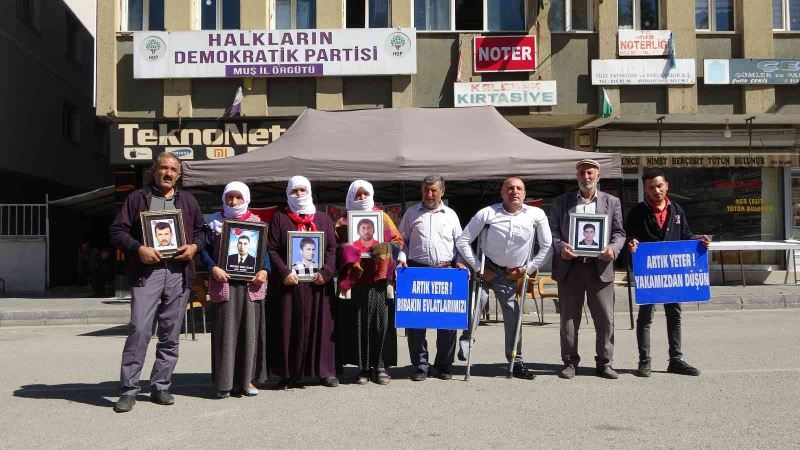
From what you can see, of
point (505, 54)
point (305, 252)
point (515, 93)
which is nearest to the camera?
point (305, 252)

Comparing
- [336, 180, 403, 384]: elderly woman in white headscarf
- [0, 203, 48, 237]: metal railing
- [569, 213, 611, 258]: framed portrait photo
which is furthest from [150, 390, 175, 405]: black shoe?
[0, 203, 48, 237]: metal railing

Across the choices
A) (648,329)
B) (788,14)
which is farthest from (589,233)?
(788,14)

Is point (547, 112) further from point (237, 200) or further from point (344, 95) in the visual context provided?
point (237, 200)

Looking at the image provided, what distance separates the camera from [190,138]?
1894 cm

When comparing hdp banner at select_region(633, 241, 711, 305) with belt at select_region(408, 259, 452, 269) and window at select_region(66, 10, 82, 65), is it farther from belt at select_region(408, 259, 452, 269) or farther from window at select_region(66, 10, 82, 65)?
window at select_region(66, 10, 82, 65)

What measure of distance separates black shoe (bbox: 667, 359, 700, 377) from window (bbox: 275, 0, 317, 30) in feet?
46.3

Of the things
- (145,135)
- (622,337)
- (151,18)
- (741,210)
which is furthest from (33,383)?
(741,210)

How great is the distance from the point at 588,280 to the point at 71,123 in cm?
2480

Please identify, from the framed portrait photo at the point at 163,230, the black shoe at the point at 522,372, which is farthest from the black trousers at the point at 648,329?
the framed portrait photo at the point at 163,230

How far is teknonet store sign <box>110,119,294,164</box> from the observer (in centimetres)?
1875

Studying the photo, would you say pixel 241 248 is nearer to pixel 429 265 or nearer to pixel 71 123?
pixel 429 265

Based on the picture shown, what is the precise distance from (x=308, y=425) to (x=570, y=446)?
1.78 m

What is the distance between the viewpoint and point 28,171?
24188 millimetres

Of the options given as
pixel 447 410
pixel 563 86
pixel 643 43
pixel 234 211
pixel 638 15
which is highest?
pixel 638 15
